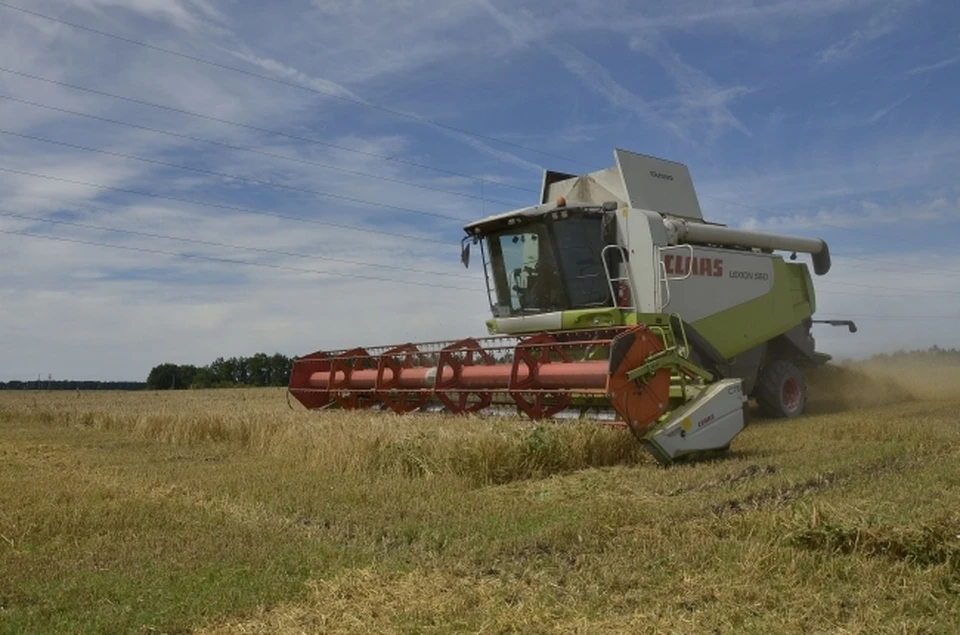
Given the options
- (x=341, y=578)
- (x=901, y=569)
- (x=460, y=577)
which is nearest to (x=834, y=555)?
(x=901, y=569)

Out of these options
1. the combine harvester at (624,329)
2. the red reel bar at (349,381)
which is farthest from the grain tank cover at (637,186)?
the red reel bar at (349,381)

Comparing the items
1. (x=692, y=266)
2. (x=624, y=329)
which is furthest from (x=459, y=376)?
(x=692, y=266)

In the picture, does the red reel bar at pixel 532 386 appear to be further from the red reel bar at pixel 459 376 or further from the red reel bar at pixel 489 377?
the red reel bar at pixel 459 376

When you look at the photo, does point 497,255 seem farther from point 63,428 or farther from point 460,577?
point 63,428

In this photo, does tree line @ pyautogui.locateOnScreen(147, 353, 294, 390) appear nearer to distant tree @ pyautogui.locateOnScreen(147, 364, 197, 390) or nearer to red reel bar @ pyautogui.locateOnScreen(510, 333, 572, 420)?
distant tree @ pyautogui.locateOnScreen(147, 364, 197, 390)

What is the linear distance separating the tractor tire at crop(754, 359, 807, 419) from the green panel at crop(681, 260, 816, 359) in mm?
507

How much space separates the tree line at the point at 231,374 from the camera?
4175cm

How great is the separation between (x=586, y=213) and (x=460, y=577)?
20.8 ft

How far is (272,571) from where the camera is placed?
11.6 ft

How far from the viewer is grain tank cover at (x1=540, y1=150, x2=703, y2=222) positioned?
10000 millimetres

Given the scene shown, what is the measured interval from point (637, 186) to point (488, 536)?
22.2 ft

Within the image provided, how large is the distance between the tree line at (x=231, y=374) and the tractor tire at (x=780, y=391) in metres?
32.0

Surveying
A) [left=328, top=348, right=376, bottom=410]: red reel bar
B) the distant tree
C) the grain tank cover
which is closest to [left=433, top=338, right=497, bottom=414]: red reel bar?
[left=328, top=348, right=376, bottom=410]: red reel bar

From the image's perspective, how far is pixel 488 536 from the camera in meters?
4.12
